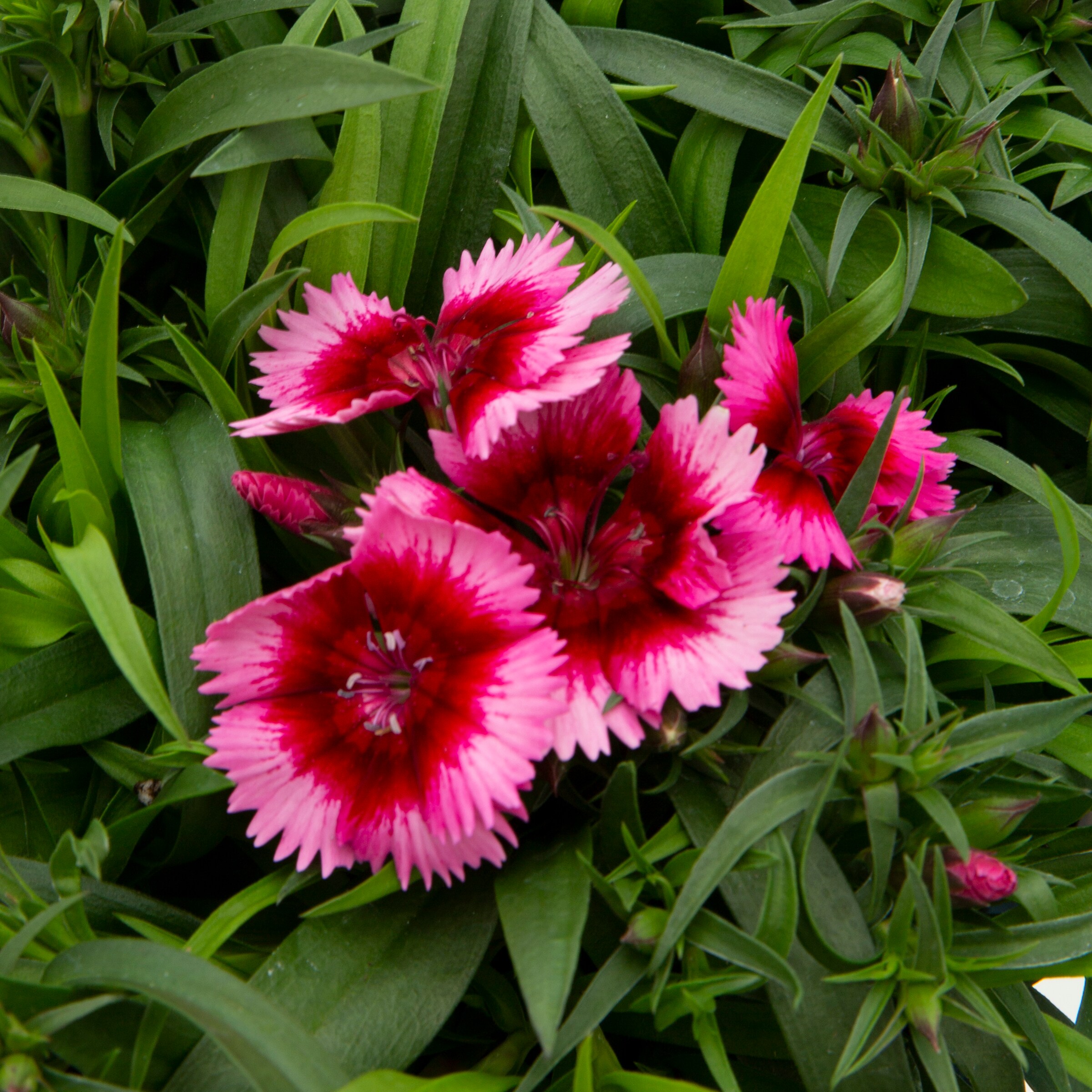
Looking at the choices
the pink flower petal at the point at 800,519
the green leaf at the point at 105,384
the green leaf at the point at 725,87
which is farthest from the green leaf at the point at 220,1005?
the green leaf at the point at 725,87

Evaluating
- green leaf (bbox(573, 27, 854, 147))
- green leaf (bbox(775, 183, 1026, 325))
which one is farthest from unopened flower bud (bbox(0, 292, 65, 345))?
green leaf (bbox(775, 183, 1026, 325))

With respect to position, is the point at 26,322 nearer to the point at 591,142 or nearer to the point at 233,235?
the point at 233,235

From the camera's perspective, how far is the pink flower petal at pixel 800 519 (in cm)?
97

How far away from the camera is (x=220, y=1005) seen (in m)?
0.86

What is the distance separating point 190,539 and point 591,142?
729 mm

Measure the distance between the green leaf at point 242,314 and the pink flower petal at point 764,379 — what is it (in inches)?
18.1

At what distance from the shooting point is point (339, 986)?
98 centimetres

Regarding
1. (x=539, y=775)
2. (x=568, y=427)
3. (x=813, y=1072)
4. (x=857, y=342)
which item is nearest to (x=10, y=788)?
(x=539, y=775)

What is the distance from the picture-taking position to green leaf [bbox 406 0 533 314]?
1289mm

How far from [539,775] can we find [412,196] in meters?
0.74

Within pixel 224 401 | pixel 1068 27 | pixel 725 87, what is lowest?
pixel 224 401

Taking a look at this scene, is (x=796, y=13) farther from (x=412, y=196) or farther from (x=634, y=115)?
(x=412, y=196)

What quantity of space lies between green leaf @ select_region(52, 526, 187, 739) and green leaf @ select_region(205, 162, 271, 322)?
353mm

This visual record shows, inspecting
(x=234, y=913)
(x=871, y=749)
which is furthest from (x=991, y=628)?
(x=234, y=913)
